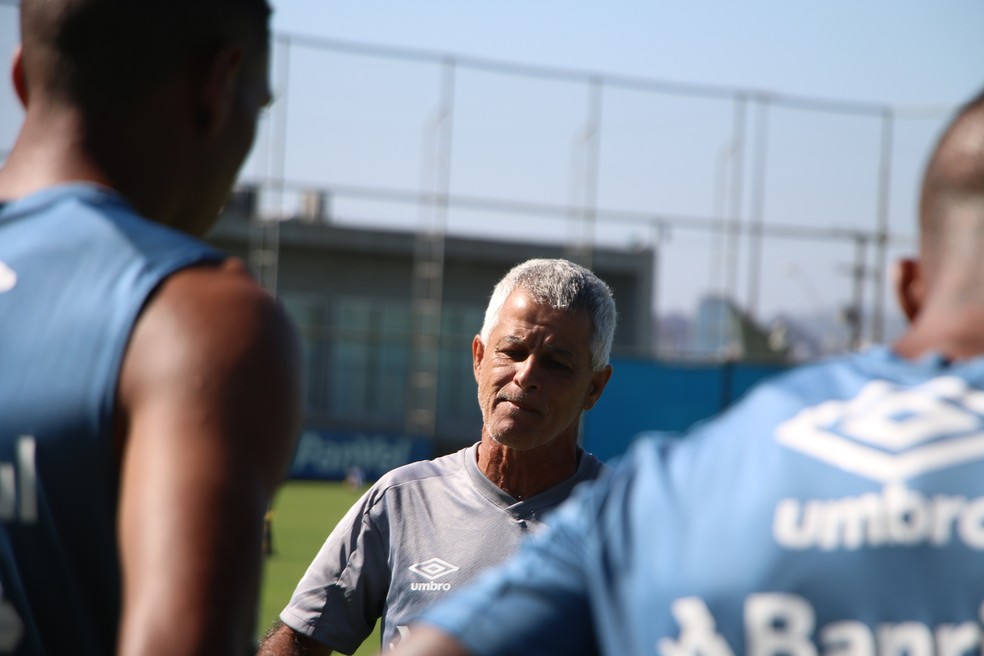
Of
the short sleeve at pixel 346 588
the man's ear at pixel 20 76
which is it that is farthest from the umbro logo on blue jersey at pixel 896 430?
the short sleeve at pixel 346 588

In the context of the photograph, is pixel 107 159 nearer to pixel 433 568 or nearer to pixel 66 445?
pixel 66 445

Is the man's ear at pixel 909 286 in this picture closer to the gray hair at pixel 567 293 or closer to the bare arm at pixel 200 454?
the bare arm at pixel 200 454

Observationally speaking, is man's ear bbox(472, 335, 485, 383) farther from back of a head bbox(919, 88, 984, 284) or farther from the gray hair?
back of a head bbox(919, 88, 984, 284)

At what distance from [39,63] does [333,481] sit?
22045 mm

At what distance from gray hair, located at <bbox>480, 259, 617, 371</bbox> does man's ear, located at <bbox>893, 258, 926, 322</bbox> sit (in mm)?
2155

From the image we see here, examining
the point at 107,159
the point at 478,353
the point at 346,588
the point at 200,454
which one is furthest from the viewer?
the point at 478,353

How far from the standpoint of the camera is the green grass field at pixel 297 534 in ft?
34.2

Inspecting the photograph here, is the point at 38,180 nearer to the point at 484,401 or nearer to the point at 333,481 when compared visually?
the point at 484,401

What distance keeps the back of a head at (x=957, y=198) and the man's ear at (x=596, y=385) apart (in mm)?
2343

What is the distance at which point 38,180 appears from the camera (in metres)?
1.66

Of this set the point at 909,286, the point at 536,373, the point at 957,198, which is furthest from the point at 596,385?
the point at 957,198

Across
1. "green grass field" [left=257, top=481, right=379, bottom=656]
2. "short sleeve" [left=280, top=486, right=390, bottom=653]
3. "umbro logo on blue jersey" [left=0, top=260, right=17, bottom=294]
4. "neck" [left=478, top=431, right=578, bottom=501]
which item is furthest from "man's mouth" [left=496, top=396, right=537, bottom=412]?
"green grass field" [left=257, top=481, right=379, bottom=656]

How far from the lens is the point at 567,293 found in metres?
3.78

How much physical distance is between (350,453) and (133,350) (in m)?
22.0
